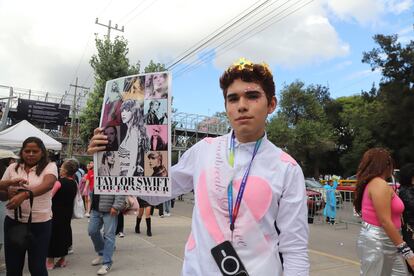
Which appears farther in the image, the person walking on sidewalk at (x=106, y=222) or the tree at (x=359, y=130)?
the tree at (x=359, y=130)

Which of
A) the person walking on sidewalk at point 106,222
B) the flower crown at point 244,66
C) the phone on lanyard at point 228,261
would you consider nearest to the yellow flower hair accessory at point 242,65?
the flower crown at point 244,66

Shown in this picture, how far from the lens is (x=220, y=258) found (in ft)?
6.20

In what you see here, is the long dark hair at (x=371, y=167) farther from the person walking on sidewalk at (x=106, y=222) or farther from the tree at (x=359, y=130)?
the tree at (x=359, y=130)

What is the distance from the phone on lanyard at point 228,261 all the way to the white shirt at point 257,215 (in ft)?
0.09

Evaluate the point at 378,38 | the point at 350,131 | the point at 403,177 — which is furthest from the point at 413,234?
the point at 350,131

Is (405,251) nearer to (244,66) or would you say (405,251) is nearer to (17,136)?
(244,66)

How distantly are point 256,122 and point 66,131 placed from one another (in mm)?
53846

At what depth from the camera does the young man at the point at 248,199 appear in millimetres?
1909

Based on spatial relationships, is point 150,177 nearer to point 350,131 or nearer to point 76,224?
point 76,224

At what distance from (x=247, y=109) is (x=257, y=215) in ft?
1.76

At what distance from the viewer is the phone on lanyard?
73.7 inches

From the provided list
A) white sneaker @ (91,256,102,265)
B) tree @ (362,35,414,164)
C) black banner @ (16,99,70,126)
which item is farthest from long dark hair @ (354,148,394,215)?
black banner @ (16,99,70,126)

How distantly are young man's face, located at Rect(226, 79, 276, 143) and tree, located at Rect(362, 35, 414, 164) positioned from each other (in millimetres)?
29661

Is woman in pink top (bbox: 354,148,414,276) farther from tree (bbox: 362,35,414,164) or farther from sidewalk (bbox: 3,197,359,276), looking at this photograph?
tree (bbox: 362,35,414,164)
